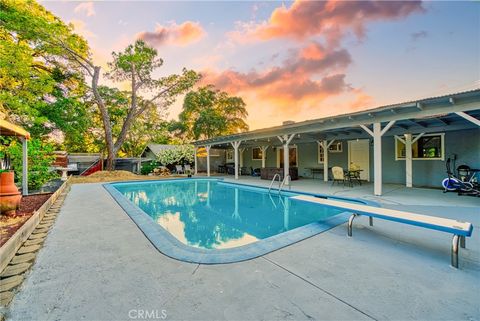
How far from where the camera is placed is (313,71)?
36.3ft

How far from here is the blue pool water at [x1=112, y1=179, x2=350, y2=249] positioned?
4.12 m

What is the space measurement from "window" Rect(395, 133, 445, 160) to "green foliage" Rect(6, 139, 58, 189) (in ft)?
48.1

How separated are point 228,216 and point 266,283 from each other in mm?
3616

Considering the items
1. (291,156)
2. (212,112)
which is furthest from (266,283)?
(212,112)

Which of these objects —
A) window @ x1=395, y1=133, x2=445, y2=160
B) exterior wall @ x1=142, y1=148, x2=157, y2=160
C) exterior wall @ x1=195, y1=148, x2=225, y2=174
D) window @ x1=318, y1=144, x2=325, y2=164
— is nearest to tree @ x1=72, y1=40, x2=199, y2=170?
exterior wall @ x1=195, y1=148, x2=225, y2=174

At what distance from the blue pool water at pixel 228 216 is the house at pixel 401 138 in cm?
280

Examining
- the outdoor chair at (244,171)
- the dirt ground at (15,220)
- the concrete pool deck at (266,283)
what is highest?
the outdoor chair at (244,171)

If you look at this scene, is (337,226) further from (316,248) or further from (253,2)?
(253,2)

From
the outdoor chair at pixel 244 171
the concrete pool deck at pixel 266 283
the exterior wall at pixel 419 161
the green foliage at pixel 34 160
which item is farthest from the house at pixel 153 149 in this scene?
the concrete pool deck at pixel 266 283

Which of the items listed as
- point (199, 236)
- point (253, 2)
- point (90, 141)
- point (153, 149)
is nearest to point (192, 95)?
point (153, 149)

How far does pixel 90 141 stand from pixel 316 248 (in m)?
30.4

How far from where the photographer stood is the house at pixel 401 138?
5695mm

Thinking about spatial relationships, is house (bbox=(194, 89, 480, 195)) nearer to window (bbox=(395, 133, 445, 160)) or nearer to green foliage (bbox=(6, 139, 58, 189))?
window (bbox=(395, 133, 445, 160))

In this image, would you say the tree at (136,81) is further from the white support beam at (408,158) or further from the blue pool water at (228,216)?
the white support beam at (408,158)
